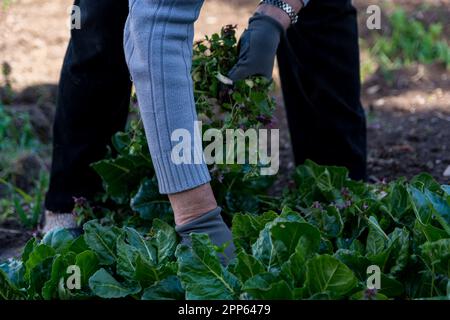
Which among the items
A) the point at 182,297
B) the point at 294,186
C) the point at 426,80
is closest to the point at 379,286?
the point at 182,297

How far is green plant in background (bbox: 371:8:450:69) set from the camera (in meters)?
4.73

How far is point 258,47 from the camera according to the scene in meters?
2.27

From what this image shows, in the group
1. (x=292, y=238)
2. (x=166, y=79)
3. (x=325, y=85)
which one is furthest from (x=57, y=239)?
(x=325, y=85)

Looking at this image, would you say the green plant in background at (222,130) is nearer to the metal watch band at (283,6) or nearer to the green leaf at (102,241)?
the metal watch band at (283,6)

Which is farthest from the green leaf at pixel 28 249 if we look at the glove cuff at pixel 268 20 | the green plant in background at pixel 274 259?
the glove cuff at pixel 268 20

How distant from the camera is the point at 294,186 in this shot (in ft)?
9.35

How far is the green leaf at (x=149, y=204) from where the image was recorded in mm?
2477

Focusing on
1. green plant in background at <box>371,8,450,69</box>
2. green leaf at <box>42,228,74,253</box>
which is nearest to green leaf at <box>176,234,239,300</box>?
green leaf at <box>42,228,74,253</box>

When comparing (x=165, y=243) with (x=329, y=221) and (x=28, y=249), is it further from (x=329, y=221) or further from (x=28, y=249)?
(x=329, y=221)

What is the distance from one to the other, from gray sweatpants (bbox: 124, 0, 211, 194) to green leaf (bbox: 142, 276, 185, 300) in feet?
0.82

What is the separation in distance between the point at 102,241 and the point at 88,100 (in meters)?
0.62

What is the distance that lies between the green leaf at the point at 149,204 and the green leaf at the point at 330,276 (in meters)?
0.82

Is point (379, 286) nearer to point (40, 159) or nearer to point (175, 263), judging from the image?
point (175, 263)

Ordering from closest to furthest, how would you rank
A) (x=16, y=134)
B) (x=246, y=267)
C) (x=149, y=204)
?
1. (x=246, y=267)
2. (x=149, y=204)
3. (x=16, y=134)
